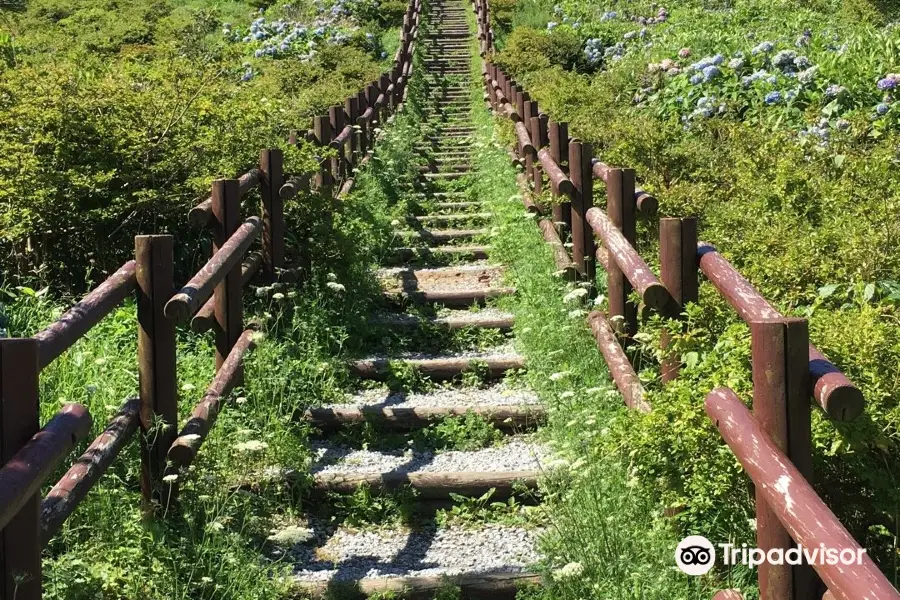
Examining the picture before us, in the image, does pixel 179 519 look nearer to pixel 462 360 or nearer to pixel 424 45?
pixel 462 360

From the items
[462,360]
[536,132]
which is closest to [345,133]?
[536,132]

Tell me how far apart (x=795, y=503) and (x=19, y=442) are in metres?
1.93

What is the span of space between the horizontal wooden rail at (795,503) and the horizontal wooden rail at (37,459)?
179 centimetres

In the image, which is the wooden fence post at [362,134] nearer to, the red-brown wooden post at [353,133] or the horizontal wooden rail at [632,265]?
the red-brown wooden post at [353,133]

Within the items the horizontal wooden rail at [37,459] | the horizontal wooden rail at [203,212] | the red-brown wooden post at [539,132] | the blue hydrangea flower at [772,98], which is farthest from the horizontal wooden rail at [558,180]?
the horizontal wooden rail at [37,459]

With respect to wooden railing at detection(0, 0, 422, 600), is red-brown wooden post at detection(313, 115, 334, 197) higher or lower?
higher

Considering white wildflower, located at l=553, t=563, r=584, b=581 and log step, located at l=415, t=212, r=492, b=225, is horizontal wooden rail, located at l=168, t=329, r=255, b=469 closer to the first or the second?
white wildflower, located at l=553, t=563, r=584, b=581

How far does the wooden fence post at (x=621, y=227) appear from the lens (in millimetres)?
5078

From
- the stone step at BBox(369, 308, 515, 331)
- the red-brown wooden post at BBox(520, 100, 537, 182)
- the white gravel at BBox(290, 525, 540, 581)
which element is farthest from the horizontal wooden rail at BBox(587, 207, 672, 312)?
the red-brown wooden post at BBox(520, 100, 537, 182)

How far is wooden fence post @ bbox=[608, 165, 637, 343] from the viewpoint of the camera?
16.7 ft

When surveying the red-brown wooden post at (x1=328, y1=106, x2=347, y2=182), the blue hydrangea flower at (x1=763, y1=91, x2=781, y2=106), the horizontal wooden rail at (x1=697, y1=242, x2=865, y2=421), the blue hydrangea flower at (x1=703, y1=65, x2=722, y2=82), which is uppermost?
the blue hydrangea flower at (x1=703, y1=65, x2=722, y2=82)

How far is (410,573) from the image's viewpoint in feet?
13.2

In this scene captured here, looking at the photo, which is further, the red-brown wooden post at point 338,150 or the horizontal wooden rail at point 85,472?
the red-brown wooden post at point 338,150

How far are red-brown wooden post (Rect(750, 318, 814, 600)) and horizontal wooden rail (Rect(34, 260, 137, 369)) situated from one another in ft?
6.67
